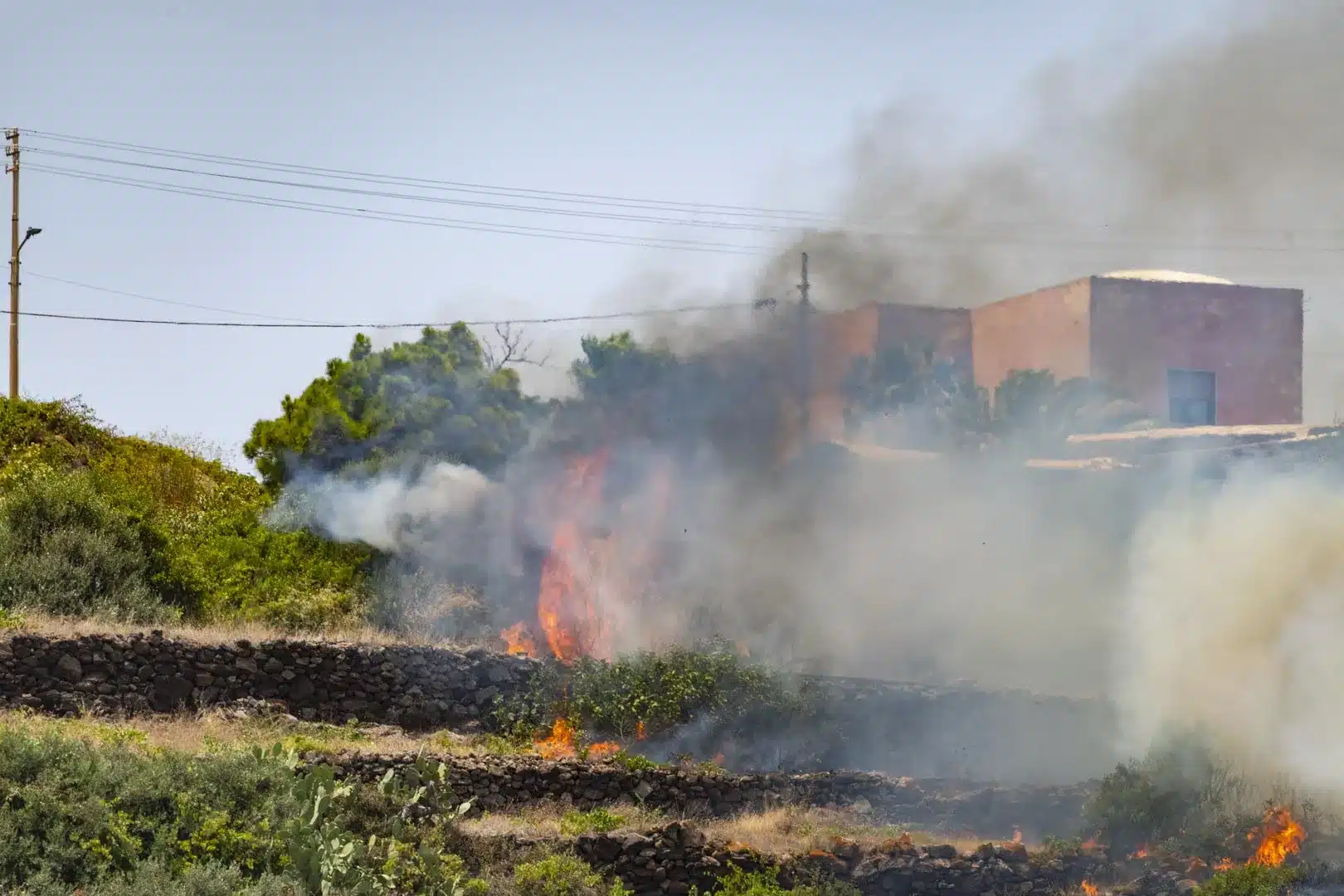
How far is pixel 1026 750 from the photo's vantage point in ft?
78.6

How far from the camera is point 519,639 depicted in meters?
27.5

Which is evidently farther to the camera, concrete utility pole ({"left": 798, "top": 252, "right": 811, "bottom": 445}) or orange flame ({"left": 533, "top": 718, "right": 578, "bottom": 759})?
concrete utility pole ({"left": 798, "top": 252, "right": 811, "bottom": 445})

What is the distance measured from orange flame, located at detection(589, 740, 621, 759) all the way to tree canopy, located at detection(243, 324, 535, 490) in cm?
971

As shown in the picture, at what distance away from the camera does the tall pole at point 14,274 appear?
37000mm

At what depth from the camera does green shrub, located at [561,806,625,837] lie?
1725 centimetres

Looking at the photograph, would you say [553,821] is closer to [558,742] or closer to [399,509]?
[558,742]

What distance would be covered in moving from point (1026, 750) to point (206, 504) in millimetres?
20265

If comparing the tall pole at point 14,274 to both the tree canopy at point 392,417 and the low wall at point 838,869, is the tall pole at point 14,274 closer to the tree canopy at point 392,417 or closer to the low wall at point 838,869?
the tree canopy at point 392,417

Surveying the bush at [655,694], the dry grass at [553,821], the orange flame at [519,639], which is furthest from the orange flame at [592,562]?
the dry grass at [553,821]

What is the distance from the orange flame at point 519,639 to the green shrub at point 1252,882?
44.8 feet

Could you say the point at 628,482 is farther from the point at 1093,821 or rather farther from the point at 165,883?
the point at 165,883

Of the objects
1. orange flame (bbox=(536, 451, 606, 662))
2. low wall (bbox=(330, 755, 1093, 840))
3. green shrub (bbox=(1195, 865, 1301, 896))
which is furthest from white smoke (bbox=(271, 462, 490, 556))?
green shrub (bbox=(1195, 865, 1301, 896))

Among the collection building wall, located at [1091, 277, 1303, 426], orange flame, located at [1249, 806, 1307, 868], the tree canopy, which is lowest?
orange flame, located at [1249, 806, 1307, 868]

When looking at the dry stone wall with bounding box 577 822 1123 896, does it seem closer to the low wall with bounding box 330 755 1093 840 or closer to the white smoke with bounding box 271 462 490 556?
the low wall with bounding box 330 755 1093 840
